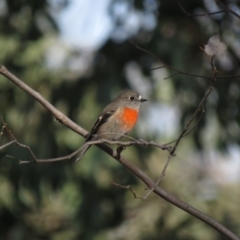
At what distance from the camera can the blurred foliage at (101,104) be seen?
7.57 m

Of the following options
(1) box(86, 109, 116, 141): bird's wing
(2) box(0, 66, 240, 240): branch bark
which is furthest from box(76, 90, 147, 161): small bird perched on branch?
(2) box(0, 66, 240, 240): branch bark

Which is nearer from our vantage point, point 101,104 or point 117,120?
point 117,120

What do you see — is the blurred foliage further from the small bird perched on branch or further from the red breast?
the red breast

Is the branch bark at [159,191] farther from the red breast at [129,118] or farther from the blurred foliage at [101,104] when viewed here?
the blurred foliage at [101,104]

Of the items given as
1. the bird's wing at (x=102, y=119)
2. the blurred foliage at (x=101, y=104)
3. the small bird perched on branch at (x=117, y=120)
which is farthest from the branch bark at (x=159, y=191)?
the blurred foliage at (x=101, y=104)

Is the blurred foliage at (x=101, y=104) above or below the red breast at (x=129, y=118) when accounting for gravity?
above

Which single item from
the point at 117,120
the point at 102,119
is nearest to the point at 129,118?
the point at 117,120

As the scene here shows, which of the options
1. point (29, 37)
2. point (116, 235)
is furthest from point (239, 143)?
point (29, 37)

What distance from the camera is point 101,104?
Answer: 7246 millimetres

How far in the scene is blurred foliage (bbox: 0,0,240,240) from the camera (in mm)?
7566

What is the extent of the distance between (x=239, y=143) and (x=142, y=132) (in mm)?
1036

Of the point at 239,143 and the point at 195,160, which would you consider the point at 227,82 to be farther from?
the point at 195,160

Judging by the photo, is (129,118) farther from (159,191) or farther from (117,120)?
(159,191)

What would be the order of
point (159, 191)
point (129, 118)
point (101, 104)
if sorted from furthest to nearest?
point (101, 104), point (129, 118), point (159, 191)
